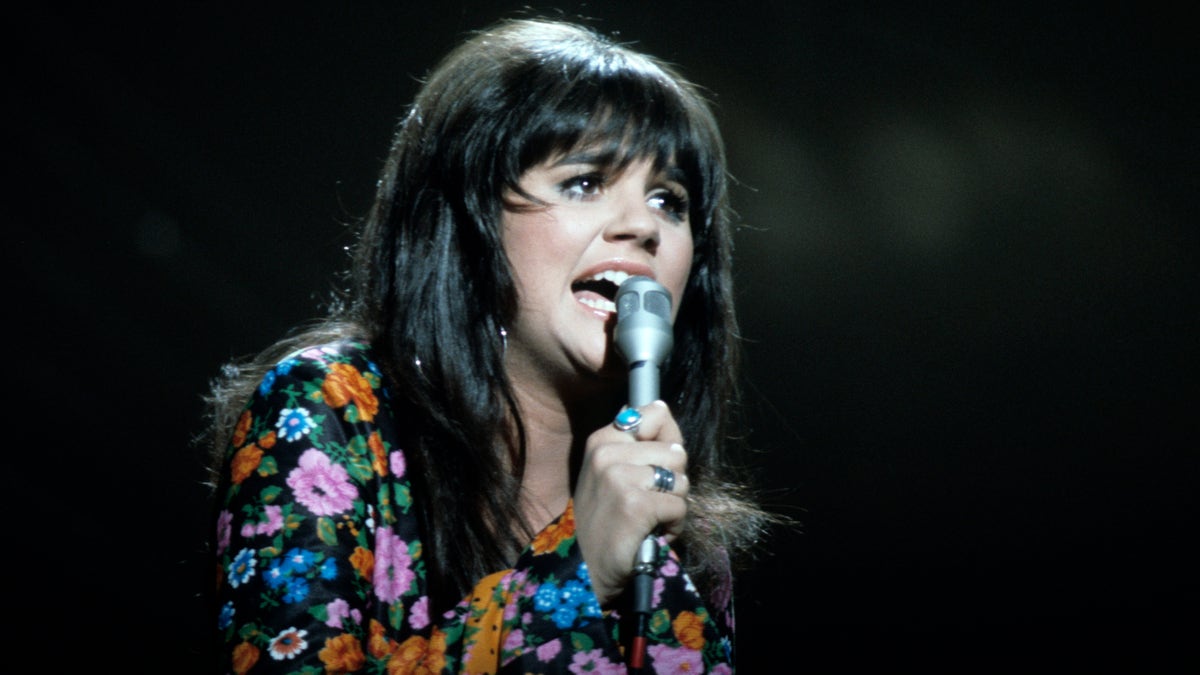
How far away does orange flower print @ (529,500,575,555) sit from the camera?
1.08 m

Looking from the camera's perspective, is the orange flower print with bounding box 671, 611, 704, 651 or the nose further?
the nose

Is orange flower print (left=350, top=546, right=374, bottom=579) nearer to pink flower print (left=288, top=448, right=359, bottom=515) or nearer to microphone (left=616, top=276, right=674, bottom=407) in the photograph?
pink flower print (left=288, top=448, right=359, bottom=515)

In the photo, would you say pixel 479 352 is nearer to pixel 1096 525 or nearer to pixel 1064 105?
pixel 1064 105

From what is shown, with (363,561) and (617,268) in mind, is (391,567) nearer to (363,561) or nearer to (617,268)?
(363,561)

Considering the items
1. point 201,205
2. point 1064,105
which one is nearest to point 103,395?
point 201,205

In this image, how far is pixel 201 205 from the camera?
2129 mm

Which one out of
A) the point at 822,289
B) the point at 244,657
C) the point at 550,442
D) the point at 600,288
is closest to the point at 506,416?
the point at 550,442

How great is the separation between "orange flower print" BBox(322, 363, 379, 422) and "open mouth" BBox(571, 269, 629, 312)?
0.28 metres

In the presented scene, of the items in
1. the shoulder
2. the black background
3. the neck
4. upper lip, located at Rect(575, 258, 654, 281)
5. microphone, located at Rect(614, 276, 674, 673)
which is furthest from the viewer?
the black background

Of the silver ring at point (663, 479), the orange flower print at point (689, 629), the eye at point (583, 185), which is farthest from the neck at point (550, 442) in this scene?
the silver ring at point (663, 479)

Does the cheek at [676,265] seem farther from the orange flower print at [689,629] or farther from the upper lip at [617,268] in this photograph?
the orange flower print at [689,629]

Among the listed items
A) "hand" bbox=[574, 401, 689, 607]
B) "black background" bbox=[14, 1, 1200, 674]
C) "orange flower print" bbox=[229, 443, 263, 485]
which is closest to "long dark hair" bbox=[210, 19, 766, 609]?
"orange flower print" bbox=[229, 443, 263, 485]

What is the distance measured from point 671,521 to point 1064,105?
1830mm

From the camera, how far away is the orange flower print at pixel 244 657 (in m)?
1.04
